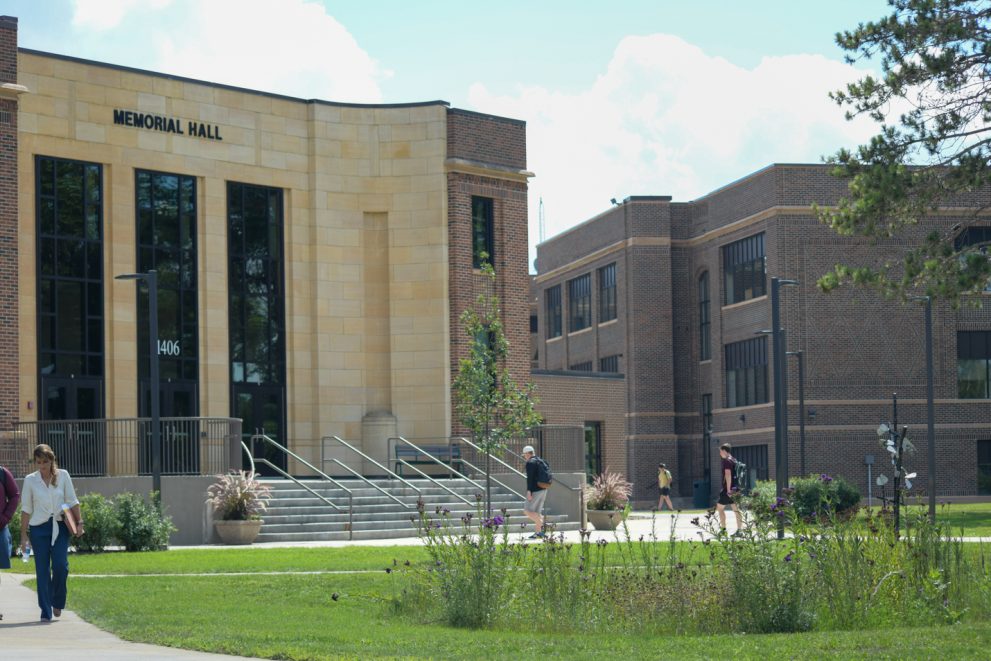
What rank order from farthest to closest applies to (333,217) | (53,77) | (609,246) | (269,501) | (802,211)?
1. (609,246)
2. (802,211)
3. (333,217)
4. (53,77)
5. (269,501)

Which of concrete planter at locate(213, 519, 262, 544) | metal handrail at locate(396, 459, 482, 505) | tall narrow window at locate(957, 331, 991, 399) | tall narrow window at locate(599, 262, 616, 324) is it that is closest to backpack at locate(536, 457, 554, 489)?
metal handrail at locate(396, 459, 482, 505)

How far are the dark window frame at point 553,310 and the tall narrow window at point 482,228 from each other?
39464 mm

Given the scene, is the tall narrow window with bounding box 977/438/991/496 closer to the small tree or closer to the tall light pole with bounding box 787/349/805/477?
the tall light pole with bounding box 787/349/805/477

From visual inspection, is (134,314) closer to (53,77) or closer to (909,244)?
(53,77)

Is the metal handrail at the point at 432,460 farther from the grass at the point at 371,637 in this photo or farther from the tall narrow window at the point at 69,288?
the grass at the point at 371,637

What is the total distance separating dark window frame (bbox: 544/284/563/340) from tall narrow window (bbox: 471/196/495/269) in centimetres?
3946

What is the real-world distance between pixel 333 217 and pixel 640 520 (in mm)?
11867

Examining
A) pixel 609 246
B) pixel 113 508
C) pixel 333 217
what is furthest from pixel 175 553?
pixel 609 246

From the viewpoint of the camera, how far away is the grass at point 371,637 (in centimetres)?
1152

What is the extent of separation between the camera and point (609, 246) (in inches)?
2854

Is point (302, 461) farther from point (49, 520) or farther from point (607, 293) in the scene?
point (607, 293)

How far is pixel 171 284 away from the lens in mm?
36469

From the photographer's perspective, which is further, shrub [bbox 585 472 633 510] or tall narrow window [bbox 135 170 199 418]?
tall narrow window [bbox 135 170 199 418]

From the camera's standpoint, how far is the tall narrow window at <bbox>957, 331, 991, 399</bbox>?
61812mm
